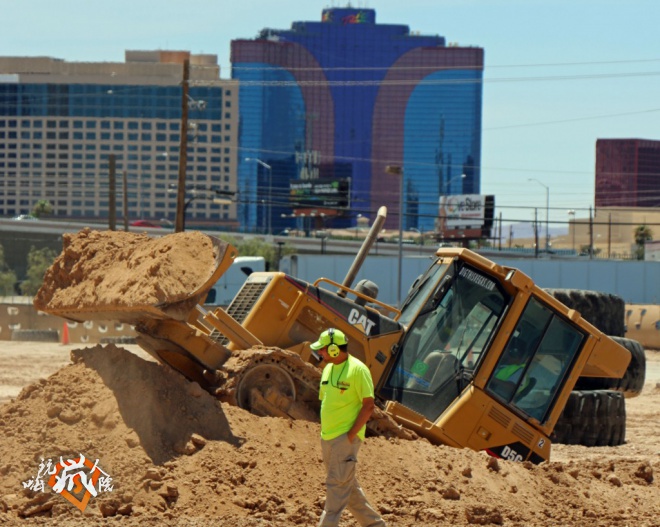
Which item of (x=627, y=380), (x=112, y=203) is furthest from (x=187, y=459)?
(x=112, y=203)

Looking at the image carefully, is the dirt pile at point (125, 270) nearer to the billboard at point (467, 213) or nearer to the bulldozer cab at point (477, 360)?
the bulldozer cab at point (477, 360)

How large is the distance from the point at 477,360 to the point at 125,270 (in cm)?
399

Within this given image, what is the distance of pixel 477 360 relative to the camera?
1311 centimetres

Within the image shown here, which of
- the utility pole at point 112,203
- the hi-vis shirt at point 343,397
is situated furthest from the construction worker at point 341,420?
the utility pole at point 112,203

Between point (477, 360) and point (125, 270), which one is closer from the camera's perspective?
point (125, 270)

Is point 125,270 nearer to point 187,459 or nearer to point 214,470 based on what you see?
point 187,459

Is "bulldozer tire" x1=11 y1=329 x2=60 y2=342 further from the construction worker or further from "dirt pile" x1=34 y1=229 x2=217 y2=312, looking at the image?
the construction worker

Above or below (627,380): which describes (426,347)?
above

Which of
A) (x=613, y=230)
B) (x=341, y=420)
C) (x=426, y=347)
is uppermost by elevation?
(x=426, y=347)

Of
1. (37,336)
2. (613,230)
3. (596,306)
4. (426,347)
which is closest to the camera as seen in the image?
(426,347)

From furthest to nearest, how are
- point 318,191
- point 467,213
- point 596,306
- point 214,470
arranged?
point 318,191
point 467,213
point 596,306
point 214,470

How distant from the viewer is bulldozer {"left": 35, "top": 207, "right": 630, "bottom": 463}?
1204 cm

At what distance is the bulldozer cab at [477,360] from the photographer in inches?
509

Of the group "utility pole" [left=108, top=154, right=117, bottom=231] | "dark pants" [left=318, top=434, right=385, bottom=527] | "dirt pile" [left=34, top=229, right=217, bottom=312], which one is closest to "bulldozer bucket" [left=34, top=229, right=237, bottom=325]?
"dirt pile" [left=34, top=229, right=217, bottom=312]
